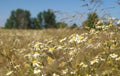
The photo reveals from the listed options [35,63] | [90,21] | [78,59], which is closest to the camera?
[35,63]

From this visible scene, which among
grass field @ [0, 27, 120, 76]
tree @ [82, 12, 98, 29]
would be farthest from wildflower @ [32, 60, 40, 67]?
tree @ [82, 12, 98, 29]

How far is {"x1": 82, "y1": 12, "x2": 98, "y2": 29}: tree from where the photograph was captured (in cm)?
436

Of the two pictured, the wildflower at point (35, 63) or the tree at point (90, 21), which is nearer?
the wildflower at point (35, 63)

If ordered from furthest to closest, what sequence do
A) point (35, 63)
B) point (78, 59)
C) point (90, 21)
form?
point (90, 21) < point (78, 59) < point (35, 63)

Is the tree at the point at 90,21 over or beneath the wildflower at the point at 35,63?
over

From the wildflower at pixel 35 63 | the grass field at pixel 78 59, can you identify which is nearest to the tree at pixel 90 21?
the grass field at pixel 78 59

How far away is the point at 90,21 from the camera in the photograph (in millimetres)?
4703

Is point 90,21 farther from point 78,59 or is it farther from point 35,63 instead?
point 35,63

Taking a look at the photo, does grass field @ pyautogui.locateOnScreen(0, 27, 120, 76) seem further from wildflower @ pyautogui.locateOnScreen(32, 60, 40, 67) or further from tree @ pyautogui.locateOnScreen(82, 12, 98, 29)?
tree @ pyautogui.locateOnScreen(82, 12, 98, 29)

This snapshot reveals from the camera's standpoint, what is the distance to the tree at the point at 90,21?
4361 mm

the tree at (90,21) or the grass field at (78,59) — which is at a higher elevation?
the tree at (90,21)

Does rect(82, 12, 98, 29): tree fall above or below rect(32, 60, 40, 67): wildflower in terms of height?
above

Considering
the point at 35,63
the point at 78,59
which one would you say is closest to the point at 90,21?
the point at 78,59

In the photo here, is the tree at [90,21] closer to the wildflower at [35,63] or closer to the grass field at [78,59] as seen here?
the grass field at [78,59]
